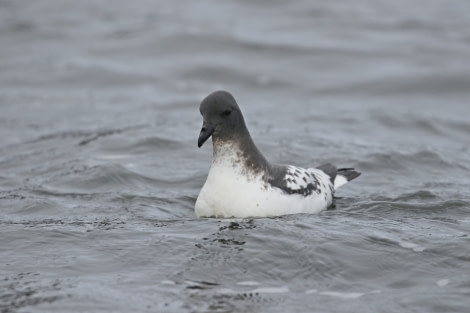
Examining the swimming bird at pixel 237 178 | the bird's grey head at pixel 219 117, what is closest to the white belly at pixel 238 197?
the swimming bird at pixel 237 178

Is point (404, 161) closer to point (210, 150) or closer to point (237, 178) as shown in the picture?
point (210, 150)

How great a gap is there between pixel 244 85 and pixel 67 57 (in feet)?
16.2

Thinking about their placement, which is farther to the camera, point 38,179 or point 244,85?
point 244,85

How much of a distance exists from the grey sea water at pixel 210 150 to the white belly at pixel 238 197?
171mm

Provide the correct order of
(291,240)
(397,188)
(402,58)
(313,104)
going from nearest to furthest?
1. (291,240)
2. (397,188)
3. (313,104)
4. (402,58)

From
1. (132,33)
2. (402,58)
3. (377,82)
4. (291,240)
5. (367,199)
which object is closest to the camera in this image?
(291,240)

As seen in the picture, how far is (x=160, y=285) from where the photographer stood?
26.1 feet

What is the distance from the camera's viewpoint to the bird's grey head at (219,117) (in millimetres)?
9656

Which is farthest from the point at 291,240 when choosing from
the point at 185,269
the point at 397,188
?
the point at 397,188

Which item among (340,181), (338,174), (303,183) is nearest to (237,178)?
(303,183)

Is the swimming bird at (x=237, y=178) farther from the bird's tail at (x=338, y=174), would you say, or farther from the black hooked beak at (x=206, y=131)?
the bird's tail at (x=338, y=174)

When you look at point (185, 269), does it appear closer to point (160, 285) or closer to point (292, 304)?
point (160, 285)

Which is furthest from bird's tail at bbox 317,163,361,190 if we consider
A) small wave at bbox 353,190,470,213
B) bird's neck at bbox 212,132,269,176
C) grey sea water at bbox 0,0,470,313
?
bird's neck at bbox 212,132,269,176

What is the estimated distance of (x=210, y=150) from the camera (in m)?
14.8
